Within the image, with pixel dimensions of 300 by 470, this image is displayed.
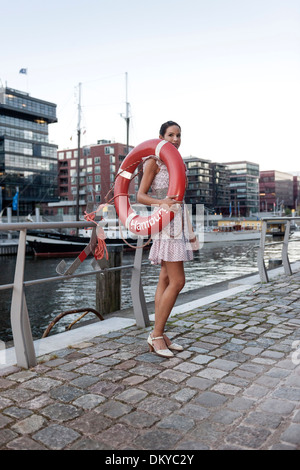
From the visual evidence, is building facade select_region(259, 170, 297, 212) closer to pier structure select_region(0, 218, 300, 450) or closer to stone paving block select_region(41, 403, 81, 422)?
pier structure select_region(0, 218, 300, 450)

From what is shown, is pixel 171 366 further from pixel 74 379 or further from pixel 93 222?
pixel 93 222

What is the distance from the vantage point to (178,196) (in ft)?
8.92

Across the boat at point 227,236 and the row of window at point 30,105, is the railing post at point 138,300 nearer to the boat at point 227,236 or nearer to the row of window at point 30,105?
the boat at point 227,236

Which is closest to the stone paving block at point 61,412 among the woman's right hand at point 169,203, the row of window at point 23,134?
the woman's right hand at point 169,203

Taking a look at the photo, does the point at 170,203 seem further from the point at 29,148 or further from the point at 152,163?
the point at 29,148

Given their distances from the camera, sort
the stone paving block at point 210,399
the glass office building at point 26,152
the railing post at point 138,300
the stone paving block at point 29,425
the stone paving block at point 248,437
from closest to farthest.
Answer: the stone paving block at point 248,437 → the stone paving block at point 29,425 → the stone paving block at point 210,399 → the railing post at point 138,300 → the glass office building at point 26,152

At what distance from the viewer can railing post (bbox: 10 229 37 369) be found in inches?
105

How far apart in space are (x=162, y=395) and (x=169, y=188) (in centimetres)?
130

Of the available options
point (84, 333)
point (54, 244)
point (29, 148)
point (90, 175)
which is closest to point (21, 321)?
point (84, 333)

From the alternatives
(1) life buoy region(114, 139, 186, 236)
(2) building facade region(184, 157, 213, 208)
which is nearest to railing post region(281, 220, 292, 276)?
(1) life buoy region(114, 139, 186, 236)

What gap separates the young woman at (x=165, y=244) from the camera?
283 cm

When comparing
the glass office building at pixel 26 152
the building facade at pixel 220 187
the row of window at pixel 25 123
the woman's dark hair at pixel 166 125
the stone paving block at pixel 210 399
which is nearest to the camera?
the stone paving block at pixel 210 399

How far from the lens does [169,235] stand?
112 inches
